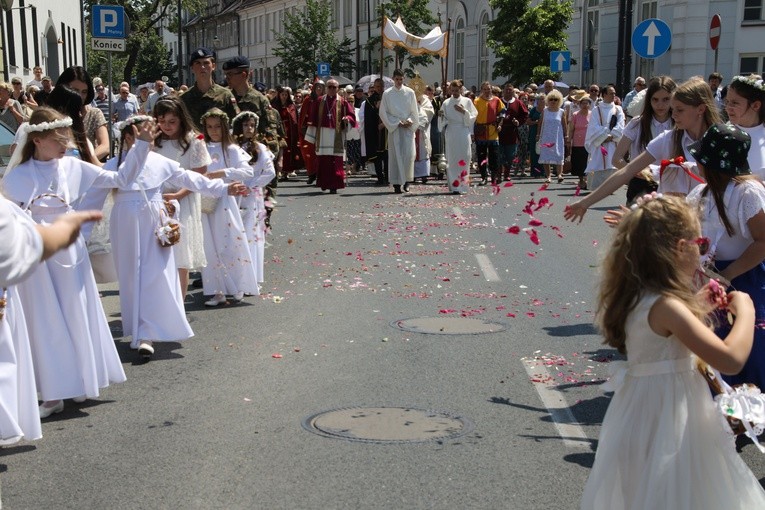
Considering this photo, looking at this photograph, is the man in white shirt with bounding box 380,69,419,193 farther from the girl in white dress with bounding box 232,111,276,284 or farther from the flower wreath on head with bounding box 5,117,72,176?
the flower wreath on head with bounding box 5,117,72,176

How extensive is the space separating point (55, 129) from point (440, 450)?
2.83 meters

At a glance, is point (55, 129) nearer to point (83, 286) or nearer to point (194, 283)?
point (83, 286)

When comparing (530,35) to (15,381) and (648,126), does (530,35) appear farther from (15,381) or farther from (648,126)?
(15,381)

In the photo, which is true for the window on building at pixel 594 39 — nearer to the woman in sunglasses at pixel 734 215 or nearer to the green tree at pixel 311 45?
the green tree at pixel 311 45

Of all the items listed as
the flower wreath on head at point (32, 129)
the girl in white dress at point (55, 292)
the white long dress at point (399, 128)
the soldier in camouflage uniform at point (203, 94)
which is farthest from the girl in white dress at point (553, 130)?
the flower wreath on head at point (32, 129)

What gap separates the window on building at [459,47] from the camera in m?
58.6

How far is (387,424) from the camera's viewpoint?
6.27 meters

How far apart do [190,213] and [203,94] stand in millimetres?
2293

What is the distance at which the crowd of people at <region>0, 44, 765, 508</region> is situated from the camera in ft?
12.7

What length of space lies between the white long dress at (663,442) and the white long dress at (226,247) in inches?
257

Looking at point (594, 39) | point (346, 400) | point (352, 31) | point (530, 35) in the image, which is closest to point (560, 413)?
point (346, 400)

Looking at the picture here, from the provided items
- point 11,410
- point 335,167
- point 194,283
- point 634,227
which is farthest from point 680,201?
point 335,167

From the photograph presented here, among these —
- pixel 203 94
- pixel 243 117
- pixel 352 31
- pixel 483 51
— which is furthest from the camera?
pixel 352 31

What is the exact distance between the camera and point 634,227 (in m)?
3.98
